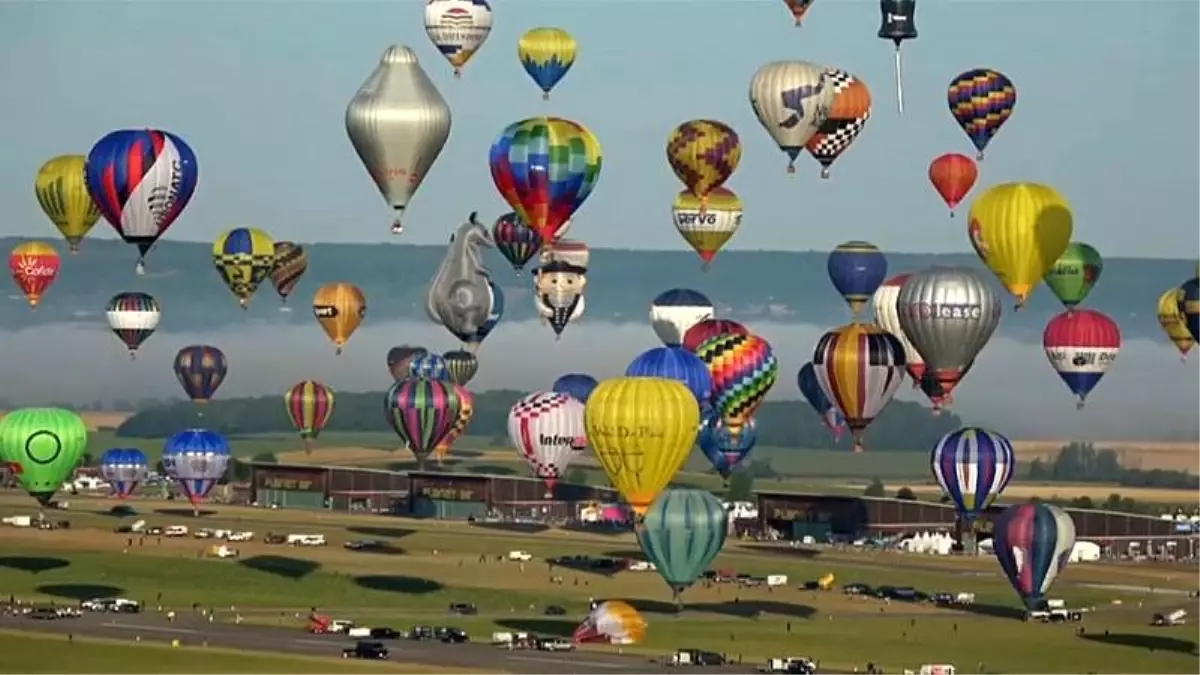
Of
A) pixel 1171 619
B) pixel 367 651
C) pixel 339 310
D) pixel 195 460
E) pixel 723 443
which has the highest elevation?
pixel 339 310

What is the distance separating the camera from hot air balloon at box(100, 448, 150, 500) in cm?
13675

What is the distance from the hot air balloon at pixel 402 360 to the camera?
486 feet

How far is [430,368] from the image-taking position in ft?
466

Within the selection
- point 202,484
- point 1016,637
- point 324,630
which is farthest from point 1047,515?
point 202,484

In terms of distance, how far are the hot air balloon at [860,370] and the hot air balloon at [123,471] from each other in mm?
41441

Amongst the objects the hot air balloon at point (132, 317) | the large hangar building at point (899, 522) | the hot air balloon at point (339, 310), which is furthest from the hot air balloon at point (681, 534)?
the hot air balloon at point (339, 310)

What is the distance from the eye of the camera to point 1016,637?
8875 cm

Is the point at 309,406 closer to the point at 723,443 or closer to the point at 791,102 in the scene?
the point at 723,443

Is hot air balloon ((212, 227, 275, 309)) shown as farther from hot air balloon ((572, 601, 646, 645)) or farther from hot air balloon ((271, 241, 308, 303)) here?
hot air balloon ((572, 601, 646, 645))

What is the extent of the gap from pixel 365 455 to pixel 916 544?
7161 cm

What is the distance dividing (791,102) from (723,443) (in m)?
14.0

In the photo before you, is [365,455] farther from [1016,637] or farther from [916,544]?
[1016,637]

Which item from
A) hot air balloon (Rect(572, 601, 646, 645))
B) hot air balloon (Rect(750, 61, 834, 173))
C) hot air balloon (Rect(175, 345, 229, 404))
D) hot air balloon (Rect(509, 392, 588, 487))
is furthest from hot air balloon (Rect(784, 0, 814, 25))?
hot air balloon (Rect(175, 345, 229, 404))

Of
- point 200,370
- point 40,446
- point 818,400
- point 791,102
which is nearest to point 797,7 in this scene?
point 791,102
